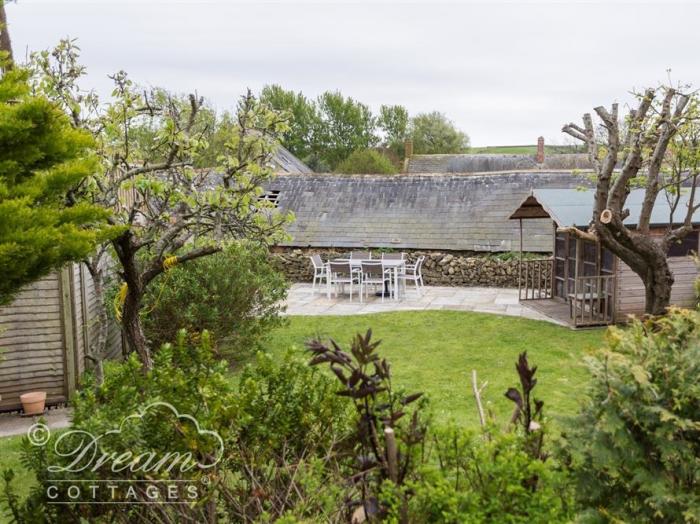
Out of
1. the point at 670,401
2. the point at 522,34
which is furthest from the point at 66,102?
the point at 522,34

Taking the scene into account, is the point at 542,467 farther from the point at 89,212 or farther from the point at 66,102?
the point at 66,102

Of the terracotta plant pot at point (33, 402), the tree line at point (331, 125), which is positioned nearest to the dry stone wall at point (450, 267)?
the terracotta plant pot at point (33, 402)

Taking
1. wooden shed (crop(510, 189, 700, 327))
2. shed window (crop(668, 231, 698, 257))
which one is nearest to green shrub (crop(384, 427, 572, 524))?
wooden shed (crop(510, 189, 700, 327))

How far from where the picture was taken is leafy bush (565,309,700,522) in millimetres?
2014

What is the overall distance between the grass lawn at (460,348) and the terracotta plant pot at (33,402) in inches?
135

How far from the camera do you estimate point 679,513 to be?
79.9 inches

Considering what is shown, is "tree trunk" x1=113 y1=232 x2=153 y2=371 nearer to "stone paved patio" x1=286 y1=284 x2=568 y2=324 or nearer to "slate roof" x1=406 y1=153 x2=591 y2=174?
"stone paved patio" x1=286 y1=284 x2=568 y2=324

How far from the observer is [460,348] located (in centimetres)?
1061

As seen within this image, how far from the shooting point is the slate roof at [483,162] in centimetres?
4314

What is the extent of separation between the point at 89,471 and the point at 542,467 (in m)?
1.91

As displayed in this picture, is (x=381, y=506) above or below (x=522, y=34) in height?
below

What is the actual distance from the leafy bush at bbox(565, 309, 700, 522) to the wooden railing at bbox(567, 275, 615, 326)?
10.1 m

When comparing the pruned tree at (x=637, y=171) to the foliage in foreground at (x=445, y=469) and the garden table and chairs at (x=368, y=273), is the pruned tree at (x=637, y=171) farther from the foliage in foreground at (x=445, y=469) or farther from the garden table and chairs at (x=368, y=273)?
the foliage in foreground at (x=445, y=469)

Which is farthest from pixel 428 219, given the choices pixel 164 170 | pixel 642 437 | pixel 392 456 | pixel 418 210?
pixel 642 437
